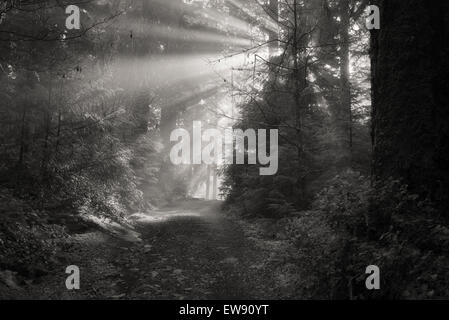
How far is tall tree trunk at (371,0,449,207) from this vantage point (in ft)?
19.4

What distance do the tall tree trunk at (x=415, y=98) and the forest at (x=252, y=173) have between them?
0.07 ft

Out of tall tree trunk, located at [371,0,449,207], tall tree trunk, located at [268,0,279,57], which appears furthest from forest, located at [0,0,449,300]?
tall tree trunk, located at [268,0,279,57]

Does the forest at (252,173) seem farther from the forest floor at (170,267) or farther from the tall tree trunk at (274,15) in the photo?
the tall tree trunk at (274,15)

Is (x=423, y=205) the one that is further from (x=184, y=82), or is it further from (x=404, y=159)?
(x=184, y=82)

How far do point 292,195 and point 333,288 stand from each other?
8.27 metres

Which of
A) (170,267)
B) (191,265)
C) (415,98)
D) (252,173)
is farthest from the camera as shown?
(252,173)

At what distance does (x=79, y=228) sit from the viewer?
379 inches

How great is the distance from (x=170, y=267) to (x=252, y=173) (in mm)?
7676

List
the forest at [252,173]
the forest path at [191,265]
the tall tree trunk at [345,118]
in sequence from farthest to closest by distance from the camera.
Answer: the tall tree trunk at [345,118], the forest path at [191,265], the forest at [252,173]

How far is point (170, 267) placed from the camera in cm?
789

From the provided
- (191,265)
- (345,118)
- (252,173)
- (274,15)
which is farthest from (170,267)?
(274,15)

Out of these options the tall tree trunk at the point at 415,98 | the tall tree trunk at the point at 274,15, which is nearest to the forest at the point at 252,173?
the tall tree trunk at the point at 415,98

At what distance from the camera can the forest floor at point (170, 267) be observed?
6.30 metres

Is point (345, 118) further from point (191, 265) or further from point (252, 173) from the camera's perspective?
point (191, 265)
